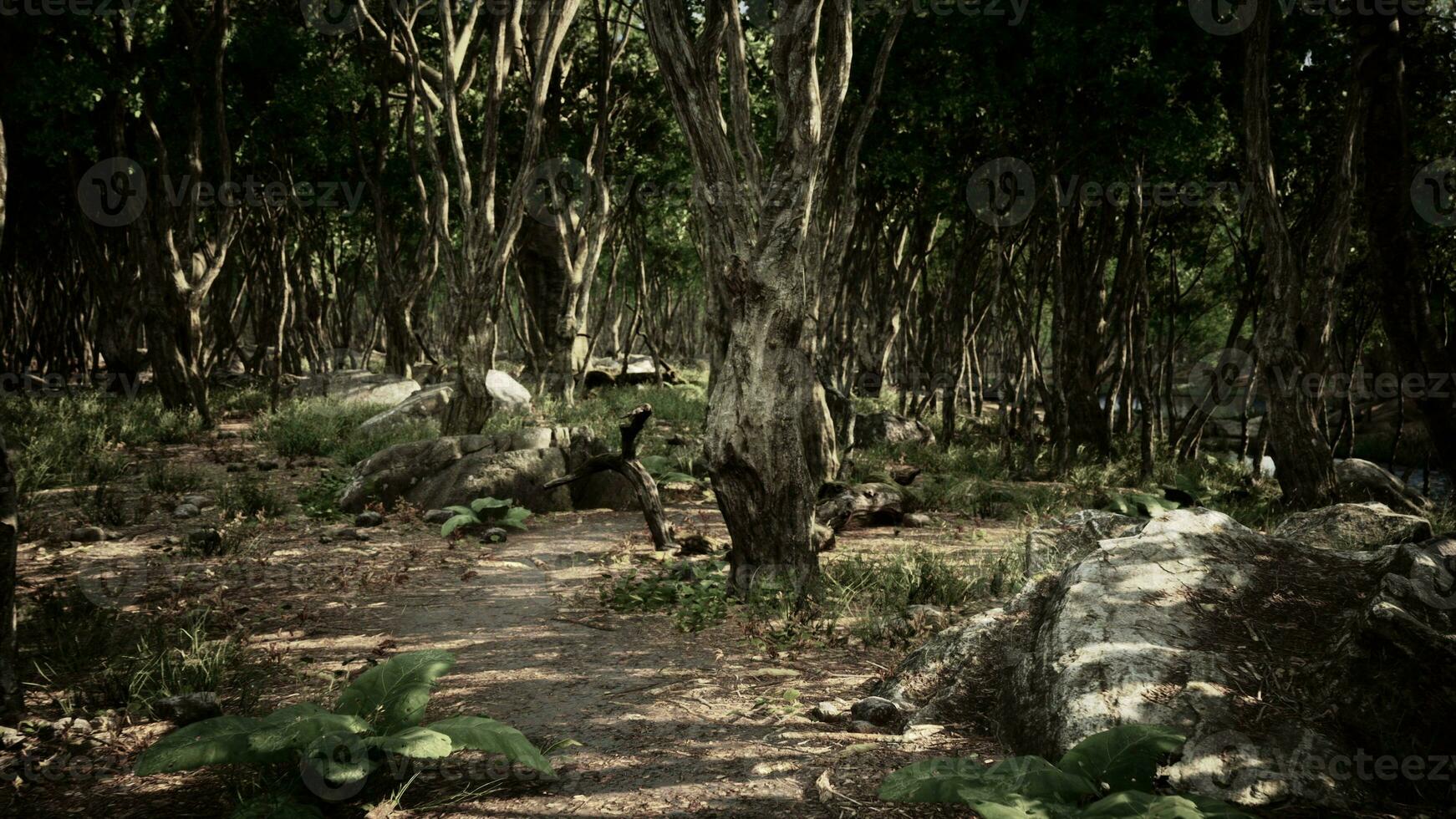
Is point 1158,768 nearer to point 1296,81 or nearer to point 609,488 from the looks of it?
point 609,488

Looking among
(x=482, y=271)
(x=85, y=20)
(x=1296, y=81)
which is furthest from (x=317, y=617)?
(x=1296, y=81)

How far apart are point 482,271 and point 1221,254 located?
1582 cm

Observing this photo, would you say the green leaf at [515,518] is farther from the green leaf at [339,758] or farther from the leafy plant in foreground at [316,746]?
the green leaf at [339,758]

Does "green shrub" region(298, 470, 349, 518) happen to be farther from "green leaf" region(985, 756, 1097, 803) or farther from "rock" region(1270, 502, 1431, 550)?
"rock" region(1270, 502, 1431, 550)

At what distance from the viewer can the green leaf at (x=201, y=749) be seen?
311 centimetres

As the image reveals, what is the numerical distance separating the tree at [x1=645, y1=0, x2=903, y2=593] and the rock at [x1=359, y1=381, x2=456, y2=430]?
28.0 feet

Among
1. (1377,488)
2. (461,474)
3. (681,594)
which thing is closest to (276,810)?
(681,594)

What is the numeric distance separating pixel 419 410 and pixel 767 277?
1004cm

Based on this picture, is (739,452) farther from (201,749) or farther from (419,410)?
(419,410)

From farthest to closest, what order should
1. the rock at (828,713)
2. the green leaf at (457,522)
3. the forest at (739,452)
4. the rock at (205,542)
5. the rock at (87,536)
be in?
the green leaf at (457,522) < the rock at (87,536) < the rock at (205,542) < the rock at (828,713) < the forest at (739,452)

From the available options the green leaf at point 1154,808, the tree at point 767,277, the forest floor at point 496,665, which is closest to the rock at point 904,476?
the forest floor at point 496,665

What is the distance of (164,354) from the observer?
13727 millimetres

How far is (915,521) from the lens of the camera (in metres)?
9.73

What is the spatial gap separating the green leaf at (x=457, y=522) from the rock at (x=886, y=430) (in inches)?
329
